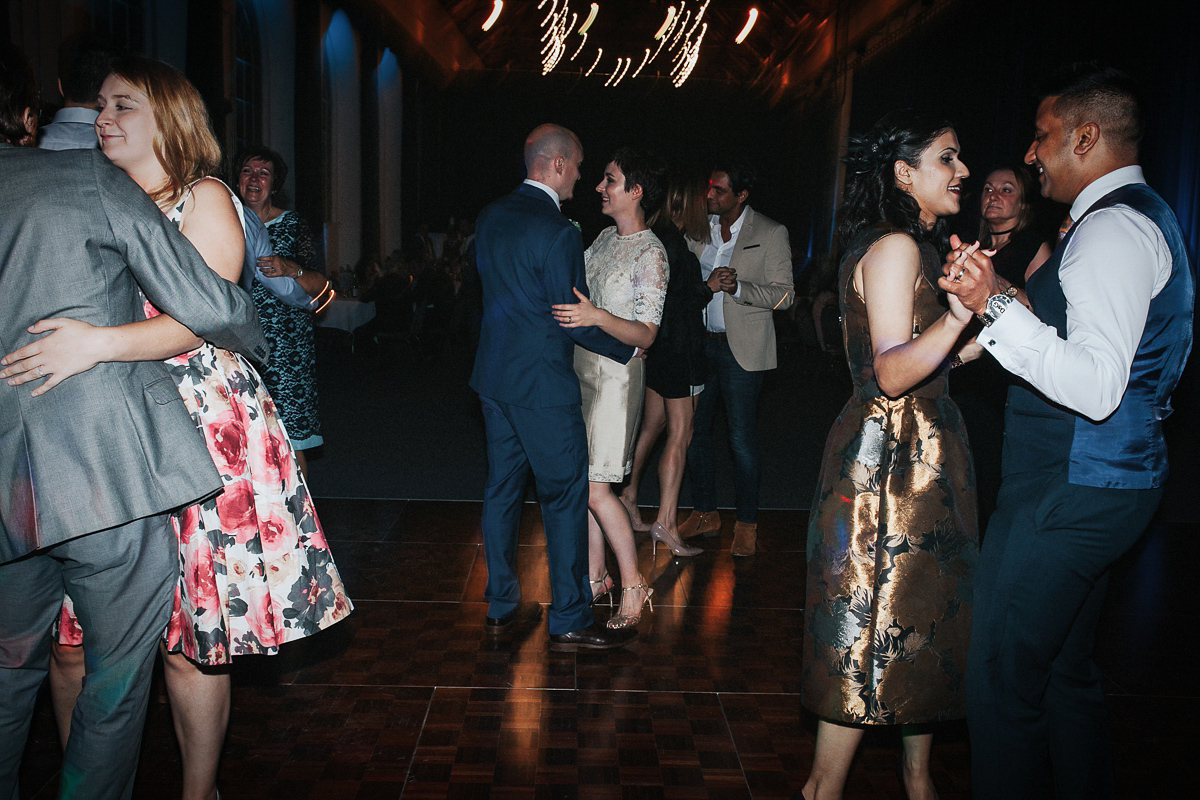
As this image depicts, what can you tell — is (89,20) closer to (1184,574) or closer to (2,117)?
(2,117)

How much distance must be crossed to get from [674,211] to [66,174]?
2.58 m

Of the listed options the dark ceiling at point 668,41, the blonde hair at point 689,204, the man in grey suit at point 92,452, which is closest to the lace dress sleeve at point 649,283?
the blonde hair at point 689,204

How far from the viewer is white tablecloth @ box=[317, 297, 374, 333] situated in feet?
32.2

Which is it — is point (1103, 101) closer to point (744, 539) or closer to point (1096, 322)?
point (1096, 322)

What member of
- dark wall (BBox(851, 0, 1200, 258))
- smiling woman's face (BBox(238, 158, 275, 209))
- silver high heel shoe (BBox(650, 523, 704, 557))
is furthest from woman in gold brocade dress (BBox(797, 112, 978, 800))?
smiling woman's face (BBox(238, 158, 275, 209))

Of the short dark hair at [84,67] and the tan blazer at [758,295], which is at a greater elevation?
the short dark hair at [84,67]

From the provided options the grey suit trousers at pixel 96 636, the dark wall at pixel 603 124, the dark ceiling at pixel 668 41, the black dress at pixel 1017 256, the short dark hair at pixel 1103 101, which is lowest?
the grey suit trousers at pixel 96 636

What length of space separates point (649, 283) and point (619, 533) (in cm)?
84

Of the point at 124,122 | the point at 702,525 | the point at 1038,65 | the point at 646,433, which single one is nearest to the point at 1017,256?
the point at 646,433

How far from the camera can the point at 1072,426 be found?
1506 millimetres

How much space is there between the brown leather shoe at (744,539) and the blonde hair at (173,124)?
2.65 metres

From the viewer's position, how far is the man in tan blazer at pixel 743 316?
3.66m

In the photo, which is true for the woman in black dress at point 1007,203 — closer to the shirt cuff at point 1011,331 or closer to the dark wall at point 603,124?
the shirt cuff at point 1011,331

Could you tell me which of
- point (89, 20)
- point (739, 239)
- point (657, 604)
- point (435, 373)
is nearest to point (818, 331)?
point (435, 373)
